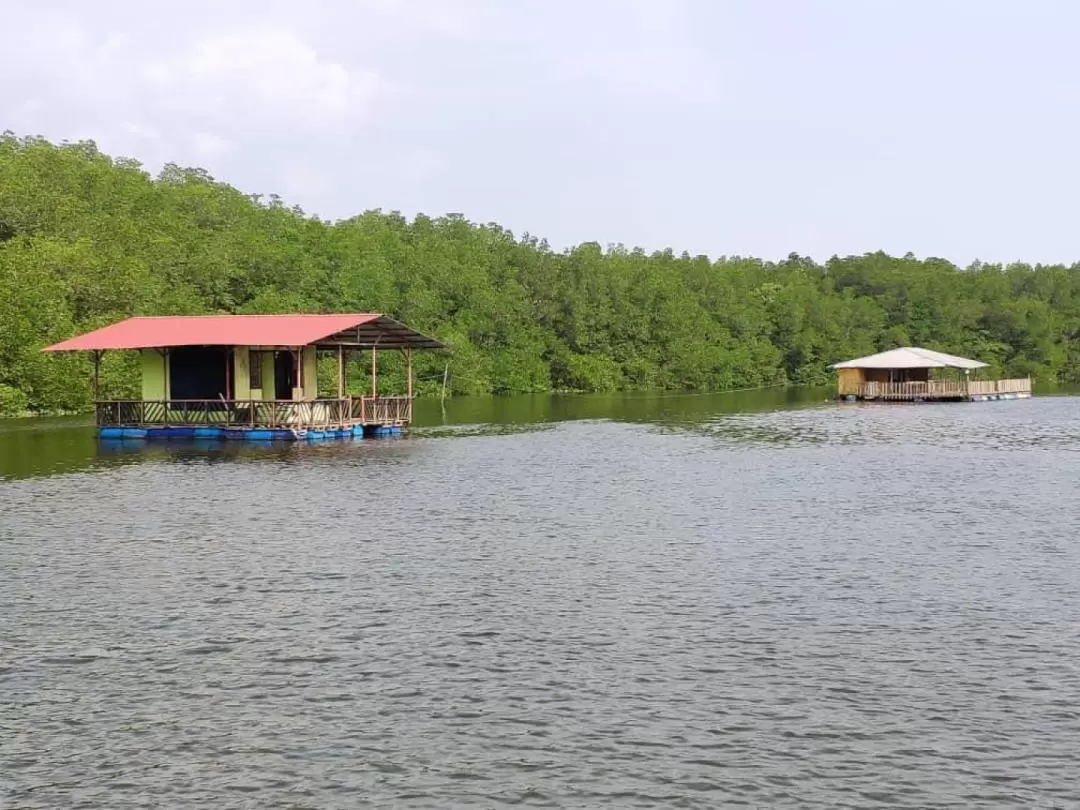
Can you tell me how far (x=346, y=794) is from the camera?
34.6 ft

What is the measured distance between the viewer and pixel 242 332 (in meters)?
47.4

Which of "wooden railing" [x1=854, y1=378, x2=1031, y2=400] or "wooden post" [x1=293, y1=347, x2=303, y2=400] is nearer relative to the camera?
"wooden post" [x1=293, y1=347, x2=303, y2=400]

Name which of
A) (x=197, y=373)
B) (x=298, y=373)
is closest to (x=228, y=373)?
(x=197, y=373)

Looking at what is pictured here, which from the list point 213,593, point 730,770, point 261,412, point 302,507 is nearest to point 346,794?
point 730,770

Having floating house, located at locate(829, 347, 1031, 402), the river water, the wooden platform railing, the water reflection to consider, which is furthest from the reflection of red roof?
floating house, located at locate(829, 347, 1031, 402)

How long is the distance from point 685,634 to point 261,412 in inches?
1315

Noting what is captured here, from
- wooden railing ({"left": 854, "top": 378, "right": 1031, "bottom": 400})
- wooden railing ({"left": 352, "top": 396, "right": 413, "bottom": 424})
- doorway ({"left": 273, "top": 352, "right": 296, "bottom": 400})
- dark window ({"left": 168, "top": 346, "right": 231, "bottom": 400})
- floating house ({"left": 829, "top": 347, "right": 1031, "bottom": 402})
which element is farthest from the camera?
wooden railing ({"left": 854, "top": 378, "right": 1031, "bottom": 400})

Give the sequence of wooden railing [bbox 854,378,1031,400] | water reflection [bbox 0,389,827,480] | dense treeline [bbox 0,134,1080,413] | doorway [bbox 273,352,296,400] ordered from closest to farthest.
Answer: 1. water reflection [bbox 0,389,827,480]
2. doorway [bbox 273,352,296,400]
3. dense treeline [bbox 0,134,1080,413]
4. wooden railing [bbox 854,378,1031,400]

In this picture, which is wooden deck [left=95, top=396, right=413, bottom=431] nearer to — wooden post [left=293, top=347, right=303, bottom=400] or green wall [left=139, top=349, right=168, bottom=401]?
green wall [left=139, top=349, right=168, bottom=401]

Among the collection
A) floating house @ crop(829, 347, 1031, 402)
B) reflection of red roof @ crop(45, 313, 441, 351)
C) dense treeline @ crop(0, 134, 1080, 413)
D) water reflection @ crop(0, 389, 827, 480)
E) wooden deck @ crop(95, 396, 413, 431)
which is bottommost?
water reflection @ crop(0, 389, 827, 480)

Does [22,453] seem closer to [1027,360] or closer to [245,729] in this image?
[245,729]

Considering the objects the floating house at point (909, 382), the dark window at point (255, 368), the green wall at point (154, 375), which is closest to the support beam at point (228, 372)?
the dark window at point (255, 368)

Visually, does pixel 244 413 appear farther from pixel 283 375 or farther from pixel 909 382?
pixel 909 382

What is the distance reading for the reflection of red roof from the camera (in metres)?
46.0
